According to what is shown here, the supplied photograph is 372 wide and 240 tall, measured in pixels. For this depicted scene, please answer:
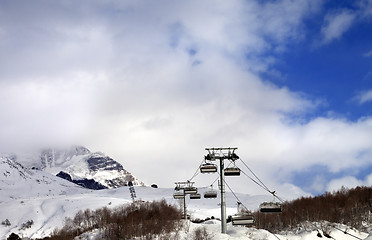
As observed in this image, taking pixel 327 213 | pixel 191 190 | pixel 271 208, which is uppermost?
pixel 191 190

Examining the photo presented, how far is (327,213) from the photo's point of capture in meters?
87.9

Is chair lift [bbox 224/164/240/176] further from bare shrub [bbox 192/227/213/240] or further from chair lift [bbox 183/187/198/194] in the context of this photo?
chair lift [bbox 183/187/198/194]

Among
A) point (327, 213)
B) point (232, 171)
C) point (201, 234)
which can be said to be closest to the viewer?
point (232, 171)

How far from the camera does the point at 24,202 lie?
18500cm

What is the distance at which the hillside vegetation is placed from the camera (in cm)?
8206

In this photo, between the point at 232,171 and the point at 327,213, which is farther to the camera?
the point at 327,213

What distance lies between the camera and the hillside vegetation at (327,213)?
3231 inches

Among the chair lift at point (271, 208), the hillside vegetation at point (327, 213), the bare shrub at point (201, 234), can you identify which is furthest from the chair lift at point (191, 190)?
the hillside vegetation at point (327, 213)

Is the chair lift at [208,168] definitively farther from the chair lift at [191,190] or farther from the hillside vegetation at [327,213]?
the hillside vegetation at [327,213]

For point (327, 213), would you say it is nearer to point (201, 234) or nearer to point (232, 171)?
point (201, 234)

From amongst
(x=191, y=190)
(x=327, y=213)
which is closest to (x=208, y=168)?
(x=191, y=190)

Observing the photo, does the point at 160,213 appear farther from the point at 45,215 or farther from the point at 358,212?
the point at 45,215

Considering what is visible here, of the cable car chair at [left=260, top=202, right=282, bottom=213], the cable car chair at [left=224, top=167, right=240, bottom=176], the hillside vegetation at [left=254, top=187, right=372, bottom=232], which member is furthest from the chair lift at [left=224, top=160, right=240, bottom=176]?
the hillside vegetation at [left=254, top=187, right=372, bottom=232]

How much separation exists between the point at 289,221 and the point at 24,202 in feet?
463
